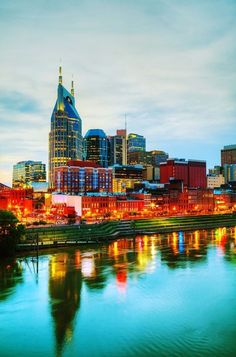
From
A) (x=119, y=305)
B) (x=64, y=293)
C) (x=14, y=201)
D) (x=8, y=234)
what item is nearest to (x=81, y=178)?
(x=14, y=201)

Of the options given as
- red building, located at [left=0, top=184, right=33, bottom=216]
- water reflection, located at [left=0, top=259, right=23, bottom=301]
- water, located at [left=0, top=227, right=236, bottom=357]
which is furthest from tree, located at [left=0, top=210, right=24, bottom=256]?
red building, located at [left=0, top=184, right=33, bottom=216]

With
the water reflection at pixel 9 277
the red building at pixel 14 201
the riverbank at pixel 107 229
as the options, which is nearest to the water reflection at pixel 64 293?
the water reflection at pixel 9 277

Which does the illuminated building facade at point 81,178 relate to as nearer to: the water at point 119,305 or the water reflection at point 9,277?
the water at point 119,305

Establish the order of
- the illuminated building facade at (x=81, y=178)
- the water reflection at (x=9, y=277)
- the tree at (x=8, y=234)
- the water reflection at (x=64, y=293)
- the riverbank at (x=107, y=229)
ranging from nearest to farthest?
the water reflection at (x=64, y=293), the water reflection at (x=9, y=277), the tree at (x=8, y=234), the riverbank at (x=107, y=229), the illuminated building facade at (x=81, y=178)

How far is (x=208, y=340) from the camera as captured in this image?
3006cm

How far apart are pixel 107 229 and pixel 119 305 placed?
54.7 m

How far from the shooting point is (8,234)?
6319 centimetres

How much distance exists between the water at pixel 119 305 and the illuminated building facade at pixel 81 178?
120m

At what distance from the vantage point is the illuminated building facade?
18412 centimetres

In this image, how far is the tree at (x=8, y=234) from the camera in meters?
62.7

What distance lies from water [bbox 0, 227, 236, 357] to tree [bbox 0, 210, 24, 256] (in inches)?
120

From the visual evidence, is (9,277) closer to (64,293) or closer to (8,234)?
(64,293)

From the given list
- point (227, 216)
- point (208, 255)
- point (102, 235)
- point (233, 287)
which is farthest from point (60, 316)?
point (227, 216)

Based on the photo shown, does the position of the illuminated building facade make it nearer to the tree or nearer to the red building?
the red building
